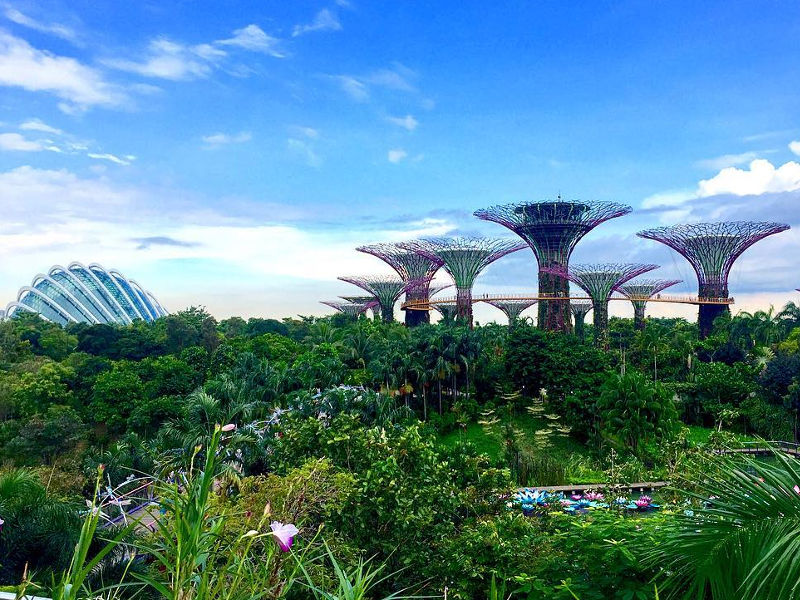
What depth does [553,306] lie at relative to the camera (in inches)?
1594

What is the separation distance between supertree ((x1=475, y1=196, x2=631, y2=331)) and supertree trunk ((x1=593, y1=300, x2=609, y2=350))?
4.64m

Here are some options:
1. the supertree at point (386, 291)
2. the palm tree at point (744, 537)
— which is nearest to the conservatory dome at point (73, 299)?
the supertree at point (386, 291)

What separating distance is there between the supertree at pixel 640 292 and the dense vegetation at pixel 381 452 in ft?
7.09

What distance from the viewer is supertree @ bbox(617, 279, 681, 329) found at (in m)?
52.6

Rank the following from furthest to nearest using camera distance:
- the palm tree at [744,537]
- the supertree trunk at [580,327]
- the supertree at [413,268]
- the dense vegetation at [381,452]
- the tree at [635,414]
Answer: the supertree trunk at [580,327]
the supertree at [413,268]
the tree at [635,414]
the dense vegetation at [381,452]
the palm tree at [744,537]

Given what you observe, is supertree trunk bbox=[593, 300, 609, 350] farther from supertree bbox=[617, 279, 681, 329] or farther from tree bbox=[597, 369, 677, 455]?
tree bbox=[597, 369, 677, 455]

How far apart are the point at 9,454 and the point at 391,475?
21.3 m

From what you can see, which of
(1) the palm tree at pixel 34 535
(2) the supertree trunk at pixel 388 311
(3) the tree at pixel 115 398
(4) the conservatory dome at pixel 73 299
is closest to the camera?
(1) the palm tree at pixel 34 535

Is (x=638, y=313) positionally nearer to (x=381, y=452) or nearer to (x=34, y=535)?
(x=381, y=452)

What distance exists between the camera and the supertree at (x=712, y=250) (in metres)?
42.0

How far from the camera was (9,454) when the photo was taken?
2327cm

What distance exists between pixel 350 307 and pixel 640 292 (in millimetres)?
31775

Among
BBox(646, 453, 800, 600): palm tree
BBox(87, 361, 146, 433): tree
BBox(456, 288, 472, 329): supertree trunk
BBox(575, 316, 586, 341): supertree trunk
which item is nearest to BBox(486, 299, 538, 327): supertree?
BBox(575, 316, 586, 341): supertree trunk

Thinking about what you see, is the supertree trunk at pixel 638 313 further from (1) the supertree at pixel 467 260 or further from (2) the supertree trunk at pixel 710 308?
(1) the supertree at pixel 467 260
